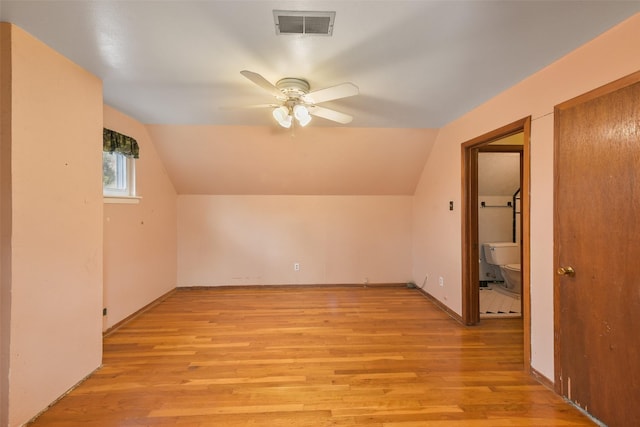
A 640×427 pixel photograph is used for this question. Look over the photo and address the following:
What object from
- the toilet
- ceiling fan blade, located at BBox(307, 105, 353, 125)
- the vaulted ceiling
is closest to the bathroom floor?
the toilet

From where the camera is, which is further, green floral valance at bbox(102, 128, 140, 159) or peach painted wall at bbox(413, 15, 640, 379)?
green floral valance at bbox(102, 128, 140, 159)

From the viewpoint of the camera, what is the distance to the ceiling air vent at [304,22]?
133 centimetres

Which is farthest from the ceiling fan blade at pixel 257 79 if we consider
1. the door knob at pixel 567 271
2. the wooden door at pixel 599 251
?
the door knob at pixel 567 271

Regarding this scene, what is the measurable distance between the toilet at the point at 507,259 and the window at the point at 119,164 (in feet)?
16.3

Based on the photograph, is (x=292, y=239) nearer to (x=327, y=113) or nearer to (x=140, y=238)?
(x=140, y=238)

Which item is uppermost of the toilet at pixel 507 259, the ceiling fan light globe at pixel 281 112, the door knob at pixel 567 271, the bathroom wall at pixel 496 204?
the ceiling fan light globe at pixel 281 112

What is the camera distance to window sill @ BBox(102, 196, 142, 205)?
2582 mm

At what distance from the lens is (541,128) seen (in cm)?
189

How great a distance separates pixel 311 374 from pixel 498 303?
9.37 feet

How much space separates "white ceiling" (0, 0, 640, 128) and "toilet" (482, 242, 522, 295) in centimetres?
261

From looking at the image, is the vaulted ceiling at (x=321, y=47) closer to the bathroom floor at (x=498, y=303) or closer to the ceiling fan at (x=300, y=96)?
the ceiling fan at (x=300, y=96)

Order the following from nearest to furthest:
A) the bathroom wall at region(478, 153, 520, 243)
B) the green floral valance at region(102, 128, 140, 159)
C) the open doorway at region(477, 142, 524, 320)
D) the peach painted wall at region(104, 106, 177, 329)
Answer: the green floral valance at region(102, 128, 140, 159) → the peach painted wall at region(104, 106, 177, 329) → the open doorway at region(477, 142, 524, 320) → the bathroom wall at region(478, 153, 520, 243)

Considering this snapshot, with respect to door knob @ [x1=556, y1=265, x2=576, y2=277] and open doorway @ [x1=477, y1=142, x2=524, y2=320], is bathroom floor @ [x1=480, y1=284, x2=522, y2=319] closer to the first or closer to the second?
open doorway @ [x1=477, y1=142, x2=524, y2=320]

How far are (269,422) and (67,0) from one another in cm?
245
